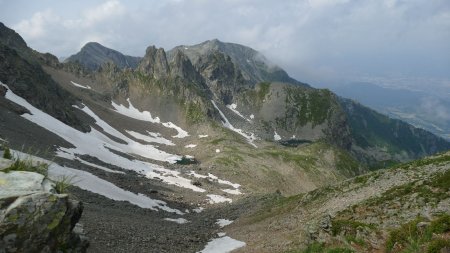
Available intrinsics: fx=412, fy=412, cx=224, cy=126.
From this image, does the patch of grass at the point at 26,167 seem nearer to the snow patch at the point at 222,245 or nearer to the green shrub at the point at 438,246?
the green shrub at the point at 438,246

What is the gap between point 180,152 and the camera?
157 meters

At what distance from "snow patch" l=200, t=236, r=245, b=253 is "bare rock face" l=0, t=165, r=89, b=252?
2339cm

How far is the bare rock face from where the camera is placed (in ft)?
53.7

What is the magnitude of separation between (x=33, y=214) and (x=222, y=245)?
28251 mm

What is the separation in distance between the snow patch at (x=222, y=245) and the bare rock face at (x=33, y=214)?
23.4 meters

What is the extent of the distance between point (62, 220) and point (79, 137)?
92256 millimetres

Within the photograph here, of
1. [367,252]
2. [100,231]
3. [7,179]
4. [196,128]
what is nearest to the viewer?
[7,179]

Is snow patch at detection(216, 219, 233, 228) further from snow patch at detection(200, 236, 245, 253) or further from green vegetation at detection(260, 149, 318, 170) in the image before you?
green vegetation at detection(260, 149, 318, 170)

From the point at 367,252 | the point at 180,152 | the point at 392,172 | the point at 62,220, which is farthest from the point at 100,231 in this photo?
the point at 180,152

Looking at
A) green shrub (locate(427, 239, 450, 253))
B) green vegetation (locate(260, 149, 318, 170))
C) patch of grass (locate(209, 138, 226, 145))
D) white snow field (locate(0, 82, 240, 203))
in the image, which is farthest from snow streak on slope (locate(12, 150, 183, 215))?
patch of grass (locate(209, 138, 226, 145))

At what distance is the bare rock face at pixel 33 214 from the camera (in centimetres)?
1638

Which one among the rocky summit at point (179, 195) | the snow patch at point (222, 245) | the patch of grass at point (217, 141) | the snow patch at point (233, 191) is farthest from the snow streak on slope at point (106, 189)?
the patch of grass at point (217, 141)

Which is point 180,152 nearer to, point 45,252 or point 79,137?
point 79,137

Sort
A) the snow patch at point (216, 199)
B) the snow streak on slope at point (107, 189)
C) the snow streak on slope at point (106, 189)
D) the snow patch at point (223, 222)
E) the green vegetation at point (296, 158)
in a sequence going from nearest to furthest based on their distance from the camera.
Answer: the snow patch at point (223, 222) → the snow streak on slope at point (106, 189) → the snow streak on slope at point (107, 189) → the snow patch at point (216, 199) → the green vegetation at point (296, 158)
